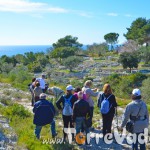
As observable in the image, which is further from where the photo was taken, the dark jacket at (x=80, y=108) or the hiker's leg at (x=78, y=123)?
the hiker's leg at (x=78, y=123)

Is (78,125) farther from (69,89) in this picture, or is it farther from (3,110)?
(3,110)

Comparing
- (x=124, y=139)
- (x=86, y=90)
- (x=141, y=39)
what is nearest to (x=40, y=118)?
(x=86, y=90)

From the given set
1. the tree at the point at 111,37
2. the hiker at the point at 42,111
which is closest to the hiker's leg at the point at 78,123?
the hiker at the point at 42,111

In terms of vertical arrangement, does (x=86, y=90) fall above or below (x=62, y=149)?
above

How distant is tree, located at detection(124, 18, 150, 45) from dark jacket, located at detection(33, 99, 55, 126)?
65051 millimetres

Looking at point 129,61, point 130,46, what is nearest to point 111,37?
point 130,46

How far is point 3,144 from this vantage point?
6648 millimetres

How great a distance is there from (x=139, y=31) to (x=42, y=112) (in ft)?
221

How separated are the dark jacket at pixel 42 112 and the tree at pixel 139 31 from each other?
65.1m

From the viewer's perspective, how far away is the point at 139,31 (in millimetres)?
71625

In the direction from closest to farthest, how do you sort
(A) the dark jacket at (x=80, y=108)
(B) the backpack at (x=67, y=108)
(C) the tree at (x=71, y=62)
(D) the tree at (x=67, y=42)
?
(A) the dark jacket at (x=80, y=108) < (B) the backpack at (x=67, y=108) < (C) the tree at (x=71, y=62) < (D) the tree at (x=67, y=42)

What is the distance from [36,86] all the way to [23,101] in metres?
3.66

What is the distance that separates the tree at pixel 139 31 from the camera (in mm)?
70062

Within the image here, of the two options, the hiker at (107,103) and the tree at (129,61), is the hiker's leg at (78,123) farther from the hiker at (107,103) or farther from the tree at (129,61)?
the tree at (129,61)
